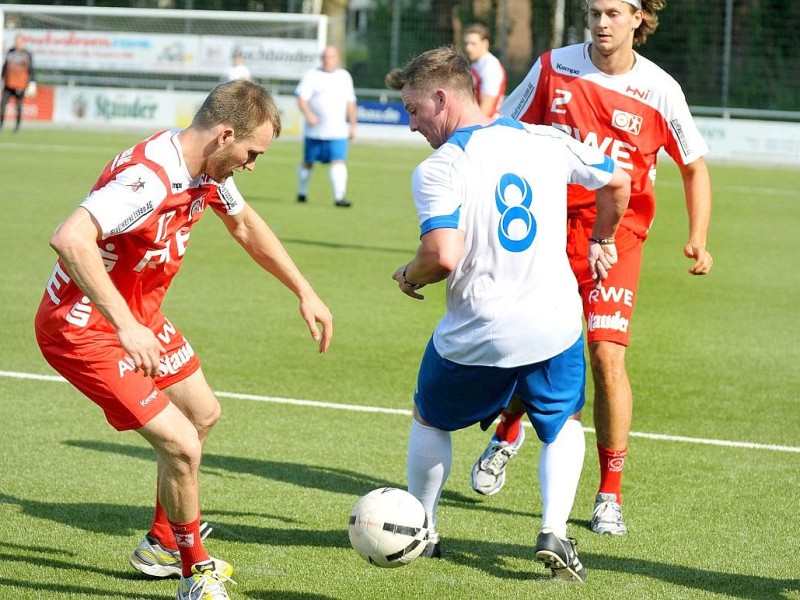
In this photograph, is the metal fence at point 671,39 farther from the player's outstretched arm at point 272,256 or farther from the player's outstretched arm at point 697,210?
the player's outstretched arm at point 272,256

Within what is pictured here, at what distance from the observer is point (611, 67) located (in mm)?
5543

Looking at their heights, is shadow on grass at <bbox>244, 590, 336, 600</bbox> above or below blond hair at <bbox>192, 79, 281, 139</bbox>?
below

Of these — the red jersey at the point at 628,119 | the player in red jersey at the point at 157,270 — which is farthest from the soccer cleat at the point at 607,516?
the player in red jersey at the point at 157,270

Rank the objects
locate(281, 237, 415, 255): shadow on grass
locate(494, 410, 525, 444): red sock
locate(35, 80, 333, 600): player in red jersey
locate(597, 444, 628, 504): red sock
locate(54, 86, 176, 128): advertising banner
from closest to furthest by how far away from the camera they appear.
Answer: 1. locate(35, 80, 333, 600): player in red jersey
2. locate(597, 444, 628, 504): red sock
3. locate(494, 410, 525, 444): red sock
4. locate(281, 237, 415, 255): shadow on grass
5. locate(54, 86, 176, 128): advertising banner

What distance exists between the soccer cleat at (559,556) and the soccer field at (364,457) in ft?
0.20

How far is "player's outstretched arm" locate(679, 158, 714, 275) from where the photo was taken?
212 inches

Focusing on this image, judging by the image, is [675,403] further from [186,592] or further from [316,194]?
[316,194]

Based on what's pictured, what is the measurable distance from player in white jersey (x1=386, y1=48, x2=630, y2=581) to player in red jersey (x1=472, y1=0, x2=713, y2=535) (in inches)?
37.2

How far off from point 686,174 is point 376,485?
7.29ft

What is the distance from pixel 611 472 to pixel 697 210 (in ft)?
4.40

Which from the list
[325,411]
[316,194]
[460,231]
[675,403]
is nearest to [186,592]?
[460,231]

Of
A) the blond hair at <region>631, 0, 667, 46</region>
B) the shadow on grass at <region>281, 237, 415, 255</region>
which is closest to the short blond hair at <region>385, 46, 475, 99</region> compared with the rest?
the blond hair at <region>631, 0, 667, 46</region>

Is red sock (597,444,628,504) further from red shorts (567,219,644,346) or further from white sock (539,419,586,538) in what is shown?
white sock (539,419,586,538)

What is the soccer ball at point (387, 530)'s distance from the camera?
13.8ft
